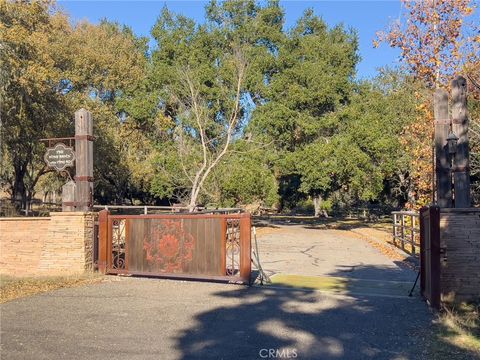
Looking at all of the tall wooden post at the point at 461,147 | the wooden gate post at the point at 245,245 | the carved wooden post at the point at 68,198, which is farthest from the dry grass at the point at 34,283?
the tall wooden post at the point at 461,147

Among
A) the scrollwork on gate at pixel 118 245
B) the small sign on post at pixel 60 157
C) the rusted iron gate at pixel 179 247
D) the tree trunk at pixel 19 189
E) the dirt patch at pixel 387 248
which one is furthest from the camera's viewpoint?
the tree trunk at pixel 19 189

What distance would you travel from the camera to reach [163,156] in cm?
2778

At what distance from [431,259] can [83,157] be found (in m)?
7.96

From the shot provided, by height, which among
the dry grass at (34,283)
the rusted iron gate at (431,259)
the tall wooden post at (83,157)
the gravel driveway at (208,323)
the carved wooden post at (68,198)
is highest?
the tall wooden post at (83,157)

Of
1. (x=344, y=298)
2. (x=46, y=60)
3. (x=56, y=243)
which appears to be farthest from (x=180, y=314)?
(x=46, y=60)

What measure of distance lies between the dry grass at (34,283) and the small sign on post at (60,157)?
2.65 m

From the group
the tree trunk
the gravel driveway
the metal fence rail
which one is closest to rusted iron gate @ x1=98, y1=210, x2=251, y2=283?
the gravel driveway

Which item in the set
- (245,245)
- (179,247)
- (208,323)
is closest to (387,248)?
(245,245)

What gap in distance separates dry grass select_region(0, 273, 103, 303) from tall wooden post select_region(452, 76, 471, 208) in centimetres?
737

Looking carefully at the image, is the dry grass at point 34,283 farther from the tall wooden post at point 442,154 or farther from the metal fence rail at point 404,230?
the metal fence rail at point 404,230

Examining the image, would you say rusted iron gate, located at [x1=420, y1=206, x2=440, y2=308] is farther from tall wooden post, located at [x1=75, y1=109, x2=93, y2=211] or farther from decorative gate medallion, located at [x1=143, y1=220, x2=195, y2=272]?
tall wooden post, located at [x1=75, y1=109, x2=93, y2=211]

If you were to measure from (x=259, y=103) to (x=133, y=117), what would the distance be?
24.7ft

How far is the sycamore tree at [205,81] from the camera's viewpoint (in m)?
25.2

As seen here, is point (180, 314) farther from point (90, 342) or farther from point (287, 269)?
point (287, 269)
